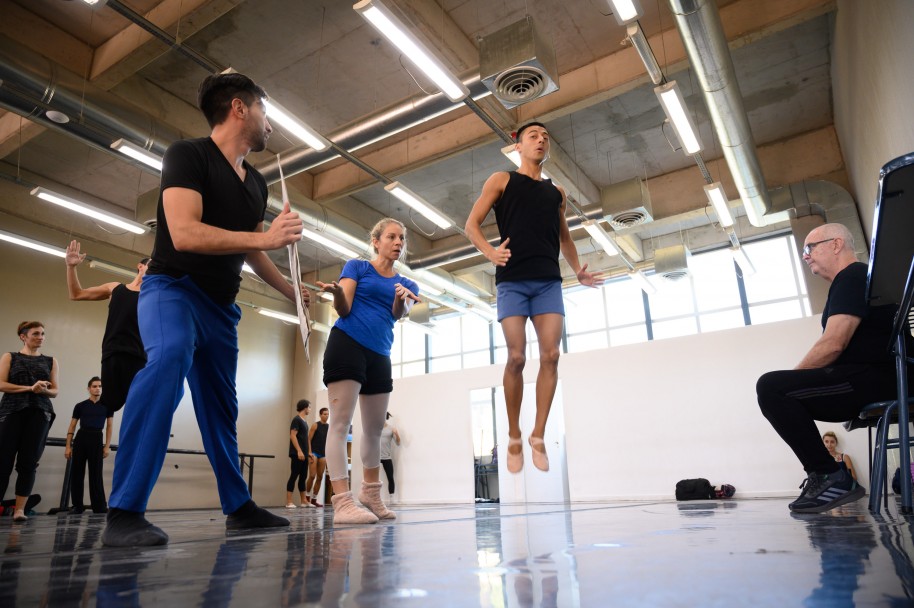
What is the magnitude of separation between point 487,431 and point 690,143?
8.61 m

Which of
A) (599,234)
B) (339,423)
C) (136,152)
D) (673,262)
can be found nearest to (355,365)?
(339,423)

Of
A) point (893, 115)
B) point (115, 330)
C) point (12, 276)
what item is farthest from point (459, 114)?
point (12, 276)

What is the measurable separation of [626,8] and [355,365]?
3.15 metres

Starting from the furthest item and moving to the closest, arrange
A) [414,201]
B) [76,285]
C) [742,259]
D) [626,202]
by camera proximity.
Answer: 1. [742,259]
2. [626,202]
3. [414,201]
4. [76,285]

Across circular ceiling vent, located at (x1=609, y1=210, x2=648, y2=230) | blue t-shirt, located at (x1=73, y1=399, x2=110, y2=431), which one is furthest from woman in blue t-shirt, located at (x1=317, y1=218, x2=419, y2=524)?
circular ceiling vent, located at (x1=609, y1=210, x2=648, y2=230)

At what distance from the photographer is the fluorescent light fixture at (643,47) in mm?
4316

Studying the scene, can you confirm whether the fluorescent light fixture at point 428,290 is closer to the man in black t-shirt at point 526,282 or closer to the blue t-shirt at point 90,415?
the blue t-shirt at point 90,415

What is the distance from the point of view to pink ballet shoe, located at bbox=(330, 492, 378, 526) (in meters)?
1.94

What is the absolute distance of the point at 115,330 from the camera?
3.30 m

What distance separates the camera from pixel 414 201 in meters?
6.77

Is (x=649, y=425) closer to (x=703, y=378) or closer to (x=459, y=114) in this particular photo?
(x=703, y=378)

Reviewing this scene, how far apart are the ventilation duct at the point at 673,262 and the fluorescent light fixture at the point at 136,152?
23.1ft

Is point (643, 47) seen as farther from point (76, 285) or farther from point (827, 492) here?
point (76, 285)

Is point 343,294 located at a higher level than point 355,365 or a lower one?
higher
